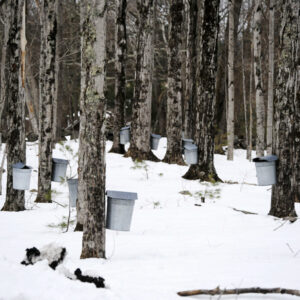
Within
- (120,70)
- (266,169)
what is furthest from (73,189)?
(120,70)

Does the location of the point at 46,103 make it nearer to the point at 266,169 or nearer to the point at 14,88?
the point at 14,88

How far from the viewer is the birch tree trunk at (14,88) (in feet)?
20.5

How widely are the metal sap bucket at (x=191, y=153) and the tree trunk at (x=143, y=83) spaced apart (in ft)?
7.23

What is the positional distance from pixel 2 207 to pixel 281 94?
4830 millimetres

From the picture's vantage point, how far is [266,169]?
17.4ft

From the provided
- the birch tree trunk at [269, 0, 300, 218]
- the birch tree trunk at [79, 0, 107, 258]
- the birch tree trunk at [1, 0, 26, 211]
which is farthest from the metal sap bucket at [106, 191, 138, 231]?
the birch tree trunk at [1, 0, 26, 211]

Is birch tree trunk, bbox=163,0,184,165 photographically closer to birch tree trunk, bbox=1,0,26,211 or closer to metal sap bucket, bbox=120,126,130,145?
metal sap bucket, bbox=120,126,130,145

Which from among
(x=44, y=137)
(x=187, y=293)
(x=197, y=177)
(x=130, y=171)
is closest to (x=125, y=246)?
(x=187, y=293)

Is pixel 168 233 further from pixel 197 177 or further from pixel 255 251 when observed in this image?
pixel 197 177

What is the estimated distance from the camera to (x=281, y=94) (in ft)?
17.6

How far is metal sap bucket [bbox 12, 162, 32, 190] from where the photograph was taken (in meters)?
6.05

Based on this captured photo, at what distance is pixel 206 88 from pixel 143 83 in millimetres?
2437

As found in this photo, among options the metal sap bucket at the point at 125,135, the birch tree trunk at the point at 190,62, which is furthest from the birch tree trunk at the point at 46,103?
the birch tree trunk at the point at 190,62

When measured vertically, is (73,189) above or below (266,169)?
below
